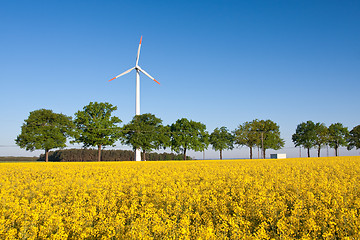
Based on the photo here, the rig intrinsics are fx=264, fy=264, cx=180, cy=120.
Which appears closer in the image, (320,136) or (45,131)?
(45,131)

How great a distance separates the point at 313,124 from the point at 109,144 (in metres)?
84.6

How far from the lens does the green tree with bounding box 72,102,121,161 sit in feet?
227

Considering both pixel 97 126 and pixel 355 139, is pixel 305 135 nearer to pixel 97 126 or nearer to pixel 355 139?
pixel 355 139

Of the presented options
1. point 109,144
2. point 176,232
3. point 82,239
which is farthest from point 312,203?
point 109,144

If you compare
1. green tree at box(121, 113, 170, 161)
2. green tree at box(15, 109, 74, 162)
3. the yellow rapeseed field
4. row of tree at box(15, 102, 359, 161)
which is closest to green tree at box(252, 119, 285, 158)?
row of tree at box(15, 102, 359, 161)

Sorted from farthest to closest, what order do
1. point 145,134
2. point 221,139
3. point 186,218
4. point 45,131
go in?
point 221,139
point 145,134
point 45,131
point 186,218

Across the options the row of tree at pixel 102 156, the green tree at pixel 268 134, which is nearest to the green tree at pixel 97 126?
the green tree at pixel 268 134

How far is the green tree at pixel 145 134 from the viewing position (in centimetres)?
7625

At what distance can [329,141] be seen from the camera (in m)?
110

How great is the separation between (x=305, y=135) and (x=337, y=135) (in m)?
18.2

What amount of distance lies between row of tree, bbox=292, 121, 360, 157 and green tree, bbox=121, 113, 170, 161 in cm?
5907

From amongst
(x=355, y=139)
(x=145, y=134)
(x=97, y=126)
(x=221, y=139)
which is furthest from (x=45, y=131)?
(x=355, y=139)

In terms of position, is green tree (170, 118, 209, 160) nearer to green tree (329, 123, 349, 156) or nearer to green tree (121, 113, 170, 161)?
green tree (121, 113, 170, 161)

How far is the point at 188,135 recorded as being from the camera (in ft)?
291
